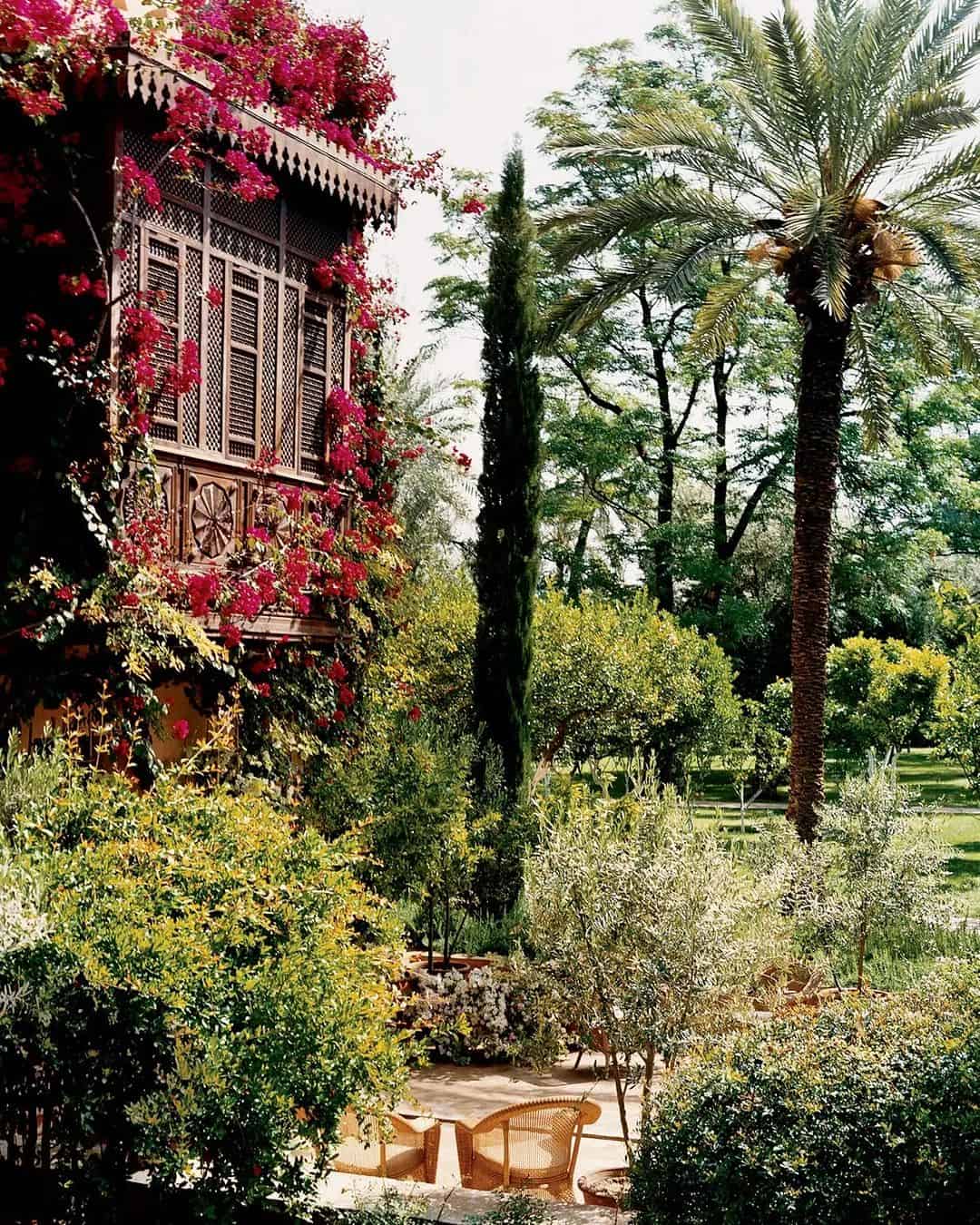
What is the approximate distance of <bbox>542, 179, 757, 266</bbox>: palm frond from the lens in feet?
46.5

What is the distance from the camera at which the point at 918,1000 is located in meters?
6.23

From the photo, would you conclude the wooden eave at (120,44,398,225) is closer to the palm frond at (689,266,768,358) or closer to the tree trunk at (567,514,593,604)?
the palm frond at (689,266,768,358)

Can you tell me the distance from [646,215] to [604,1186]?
1038 cm

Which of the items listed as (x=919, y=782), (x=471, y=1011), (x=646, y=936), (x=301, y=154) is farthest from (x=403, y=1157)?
(x=919, y=782)

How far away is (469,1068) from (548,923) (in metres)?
3.72

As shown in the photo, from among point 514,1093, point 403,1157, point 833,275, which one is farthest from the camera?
point 833,275

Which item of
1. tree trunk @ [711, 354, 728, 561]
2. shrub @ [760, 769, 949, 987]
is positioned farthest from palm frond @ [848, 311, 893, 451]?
tree trunk @ [711, 354, 728, 561]

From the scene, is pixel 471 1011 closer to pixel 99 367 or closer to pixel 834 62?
pixel 99 367

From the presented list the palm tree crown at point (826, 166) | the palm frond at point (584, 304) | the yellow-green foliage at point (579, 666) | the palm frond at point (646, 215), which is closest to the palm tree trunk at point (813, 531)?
the palm tree crown at point (826, 166)

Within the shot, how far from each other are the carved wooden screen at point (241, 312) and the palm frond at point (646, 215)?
3740mm

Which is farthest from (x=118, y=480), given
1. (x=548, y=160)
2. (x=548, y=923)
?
(x=548, y=160)

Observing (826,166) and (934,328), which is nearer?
(826,166)

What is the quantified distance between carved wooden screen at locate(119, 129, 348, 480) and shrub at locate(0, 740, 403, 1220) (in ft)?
15.9

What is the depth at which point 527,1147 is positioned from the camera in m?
6.36
